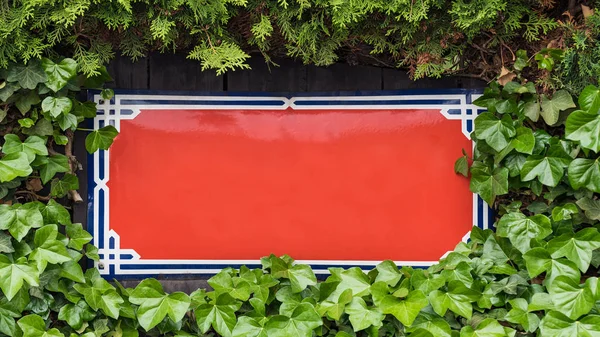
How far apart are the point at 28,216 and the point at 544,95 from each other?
1.96m

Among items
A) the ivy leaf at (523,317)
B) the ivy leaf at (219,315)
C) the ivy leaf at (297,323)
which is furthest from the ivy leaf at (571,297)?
the ivy leaf at (219,315)

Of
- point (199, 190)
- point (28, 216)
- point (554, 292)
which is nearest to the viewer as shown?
point (554, 292)

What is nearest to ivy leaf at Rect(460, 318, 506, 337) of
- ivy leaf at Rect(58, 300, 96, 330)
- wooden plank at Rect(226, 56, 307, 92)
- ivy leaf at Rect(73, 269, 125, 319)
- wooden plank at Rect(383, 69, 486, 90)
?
wooden plank at Rect(383, 69, 486, 90)

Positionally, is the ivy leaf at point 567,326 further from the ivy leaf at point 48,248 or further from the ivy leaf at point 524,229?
the ivy leaf at point 48,248

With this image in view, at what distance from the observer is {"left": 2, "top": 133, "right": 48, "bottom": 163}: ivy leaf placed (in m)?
2.01

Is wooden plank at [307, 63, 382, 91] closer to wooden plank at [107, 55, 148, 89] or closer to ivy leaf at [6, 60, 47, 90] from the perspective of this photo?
wooden plank at [107, 55, 148, 89]

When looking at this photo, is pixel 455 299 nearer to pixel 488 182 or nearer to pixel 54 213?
pixel 488 182

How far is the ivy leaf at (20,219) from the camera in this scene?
1.98 metres

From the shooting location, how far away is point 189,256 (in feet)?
7.33

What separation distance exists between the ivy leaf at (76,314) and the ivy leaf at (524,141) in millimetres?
1684

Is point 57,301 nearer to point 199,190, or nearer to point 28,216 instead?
point 28,216

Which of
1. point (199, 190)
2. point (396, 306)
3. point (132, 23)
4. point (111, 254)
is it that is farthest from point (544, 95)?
point (111, 254)

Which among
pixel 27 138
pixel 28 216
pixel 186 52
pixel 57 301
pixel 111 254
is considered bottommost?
pixel 57 301

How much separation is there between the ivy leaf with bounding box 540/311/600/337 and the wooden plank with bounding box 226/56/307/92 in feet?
4.09
